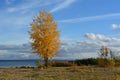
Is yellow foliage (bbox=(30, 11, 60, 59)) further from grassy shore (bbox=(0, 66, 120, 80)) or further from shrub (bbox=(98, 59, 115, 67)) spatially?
grassy shore (bbox=(0, 66, 120, 80))

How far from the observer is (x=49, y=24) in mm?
51531

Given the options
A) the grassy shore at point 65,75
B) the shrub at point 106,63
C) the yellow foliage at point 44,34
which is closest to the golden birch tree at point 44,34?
the yellow foliage at point 44,34

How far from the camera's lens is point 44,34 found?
169 ft

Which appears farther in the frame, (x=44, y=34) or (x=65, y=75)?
(x=44, y=34)

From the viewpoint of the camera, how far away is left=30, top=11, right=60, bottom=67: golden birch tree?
169ft

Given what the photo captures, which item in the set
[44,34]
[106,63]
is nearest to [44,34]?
[44,34]

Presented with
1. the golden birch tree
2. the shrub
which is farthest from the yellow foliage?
the shrub

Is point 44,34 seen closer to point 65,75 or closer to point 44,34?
point 44,34

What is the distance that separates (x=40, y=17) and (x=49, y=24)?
1.65m

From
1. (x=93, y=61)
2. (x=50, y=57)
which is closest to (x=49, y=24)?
(x=50, y=57)

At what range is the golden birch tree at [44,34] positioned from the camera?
5138 centimetres

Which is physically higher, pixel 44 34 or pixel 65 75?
pixel 44 34

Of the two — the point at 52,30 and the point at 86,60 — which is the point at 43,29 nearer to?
the point at 52,30

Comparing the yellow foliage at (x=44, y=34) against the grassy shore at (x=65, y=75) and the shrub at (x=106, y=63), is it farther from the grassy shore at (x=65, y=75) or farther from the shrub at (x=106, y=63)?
the grassy shore at (x=65, y=75)
